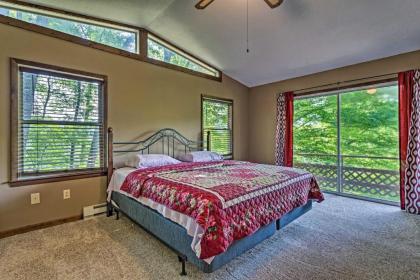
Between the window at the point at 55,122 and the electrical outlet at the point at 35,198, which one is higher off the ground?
the window at the point at 55,122

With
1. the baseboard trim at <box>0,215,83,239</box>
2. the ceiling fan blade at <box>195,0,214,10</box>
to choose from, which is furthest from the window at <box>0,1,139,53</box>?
the baseboard trim at <box>0,215,83,239</box>

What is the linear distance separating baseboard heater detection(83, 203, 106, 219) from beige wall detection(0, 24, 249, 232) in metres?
0.07

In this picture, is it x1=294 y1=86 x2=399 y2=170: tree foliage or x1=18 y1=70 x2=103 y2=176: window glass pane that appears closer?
x1=18 y1=70 x2=103 y2=176: window glass pane

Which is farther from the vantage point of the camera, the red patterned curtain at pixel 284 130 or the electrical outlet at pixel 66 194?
the red patterned curtain at pixel 284 130

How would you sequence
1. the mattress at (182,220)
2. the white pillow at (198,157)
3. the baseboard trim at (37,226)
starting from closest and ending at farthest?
the mattress at (182,220)
the baseboard trim at (37,226)
the white pillow at (198,157)

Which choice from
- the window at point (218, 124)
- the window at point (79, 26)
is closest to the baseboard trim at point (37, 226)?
the window at point (79, 26)

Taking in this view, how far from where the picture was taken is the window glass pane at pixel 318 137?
4406mm

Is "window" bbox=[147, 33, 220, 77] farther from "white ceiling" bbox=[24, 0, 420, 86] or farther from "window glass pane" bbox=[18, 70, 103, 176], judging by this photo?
"window glass pane" bbox=[18, 70, 103, 176]

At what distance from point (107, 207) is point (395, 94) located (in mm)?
4916

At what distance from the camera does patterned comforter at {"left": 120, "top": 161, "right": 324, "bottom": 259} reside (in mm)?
1682

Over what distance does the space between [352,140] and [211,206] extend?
12.3ft

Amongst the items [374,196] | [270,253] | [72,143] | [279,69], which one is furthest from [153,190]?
[374,196]

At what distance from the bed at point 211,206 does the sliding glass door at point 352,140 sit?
161cm

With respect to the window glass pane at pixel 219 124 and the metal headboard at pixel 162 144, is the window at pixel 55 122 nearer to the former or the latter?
the metal headboard at pixel 162 144
